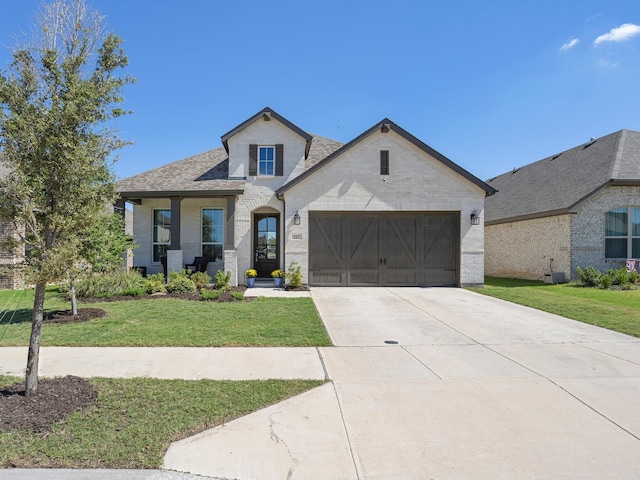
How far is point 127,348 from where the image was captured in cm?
575

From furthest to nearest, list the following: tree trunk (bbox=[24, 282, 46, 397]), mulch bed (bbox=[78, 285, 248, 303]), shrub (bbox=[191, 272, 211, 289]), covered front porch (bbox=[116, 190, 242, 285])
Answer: covered front porch (bbox=[116, 190, 242, 285]) < shrub (bbox=[191, 272, 211, 289]) < mulch bed (bbox=[78, 285, 248, 303]) < tree trunk (bbox=[24, 282, 46, 397])

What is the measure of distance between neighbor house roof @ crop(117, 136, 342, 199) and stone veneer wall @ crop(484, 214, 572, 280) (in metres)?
10.2

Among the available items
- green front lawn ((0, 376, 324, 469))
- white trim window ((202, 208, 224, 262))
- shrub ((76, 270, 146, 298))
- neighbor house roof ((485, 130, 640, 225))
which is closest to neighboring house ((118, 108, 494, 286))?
white trim window ((202, 208, 224, 262))

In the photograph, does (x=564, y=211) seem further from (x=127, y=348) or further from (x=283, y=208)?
(x=127, y=348)

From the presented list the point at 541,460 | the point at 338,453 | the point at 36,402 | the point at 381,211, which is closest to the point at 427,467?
the point at 338,453

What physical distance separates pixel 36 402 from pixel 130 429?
1.31m

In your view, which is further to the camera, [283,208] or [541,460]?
[283,208]

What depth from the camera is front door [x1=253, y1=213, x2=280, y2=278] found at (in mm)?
14734

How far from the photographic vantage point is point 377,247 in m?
13.4

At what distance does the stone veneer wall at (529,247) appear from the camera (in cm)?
1505

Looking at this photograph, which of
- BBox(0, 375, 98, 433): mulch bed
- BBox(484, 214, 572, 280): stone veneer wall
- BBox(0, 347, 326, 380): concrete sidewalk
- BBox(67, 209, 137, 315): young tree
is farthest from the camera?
BBox(484, 214, 572, 280): stone veneer wall

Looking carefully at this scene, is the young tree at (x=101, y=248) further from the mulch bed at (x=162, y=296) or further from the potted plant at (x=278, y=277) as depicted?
the potted plant at (x=278, y=277)

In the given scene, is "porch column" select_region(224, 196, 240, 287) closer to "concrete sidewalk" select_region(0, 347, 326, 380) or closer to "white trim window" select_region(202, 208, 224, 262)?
"white trim window" select_region(202, 208, 224, 262)

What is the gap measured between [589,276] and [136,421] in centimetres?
1603
